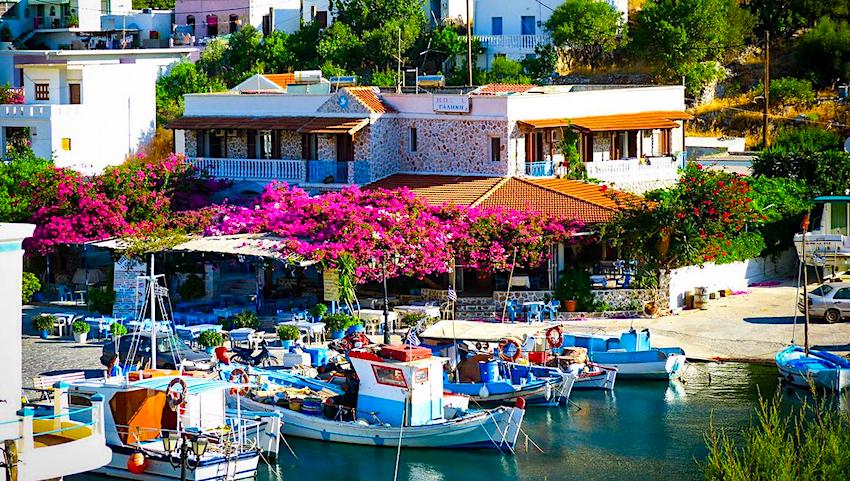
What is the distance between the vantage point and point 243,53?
277 feet

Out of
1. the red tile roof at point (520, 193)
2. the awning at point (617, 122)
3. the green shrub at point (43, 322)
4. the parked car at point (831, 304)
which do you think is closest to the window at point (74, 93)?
the red tile roof at point (520, 193)

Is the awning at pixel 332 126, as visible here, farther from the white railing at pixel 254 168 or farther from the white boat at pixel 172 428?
the white boat at pixel 172 428

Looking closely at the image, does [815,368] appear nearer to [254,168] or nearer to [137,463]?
[137,463]

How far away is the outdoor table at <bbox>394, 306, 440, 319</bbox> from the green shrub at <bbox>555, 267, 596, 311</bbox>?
12.2ft

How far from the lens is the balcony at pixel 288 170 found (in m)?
54.2

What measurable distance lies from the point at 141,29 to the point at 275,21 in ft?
31.6

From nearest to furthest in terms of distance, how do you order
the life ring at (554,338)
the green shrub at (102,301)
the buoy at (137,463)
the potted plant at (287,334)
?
the buoy at (137,463) < the life ring at (554,338) < the potted plant at (287,334) < the green shrub at (102,301)

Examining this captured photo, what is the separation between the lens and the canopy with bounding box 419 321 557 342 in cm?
4359

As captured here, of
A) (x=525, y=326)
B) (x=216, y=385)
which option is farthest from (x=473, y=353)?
(x=216, y=385)

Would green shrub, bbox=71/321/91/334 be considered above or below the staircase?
below

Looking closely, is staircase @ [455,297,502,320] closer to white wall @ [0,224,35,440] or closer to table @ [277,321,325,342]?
table @ [277,321,325,342]

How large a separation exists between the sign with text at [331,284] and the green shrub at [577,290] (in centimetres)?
630

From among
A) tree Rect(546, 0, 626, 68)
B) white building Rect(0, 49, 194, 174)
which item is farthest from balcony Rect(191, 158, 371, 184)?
tree Rect(546, 0, 626, 68)

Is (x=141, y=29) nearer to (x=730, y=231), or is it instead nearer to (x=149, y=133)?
(x=149, y=133)
